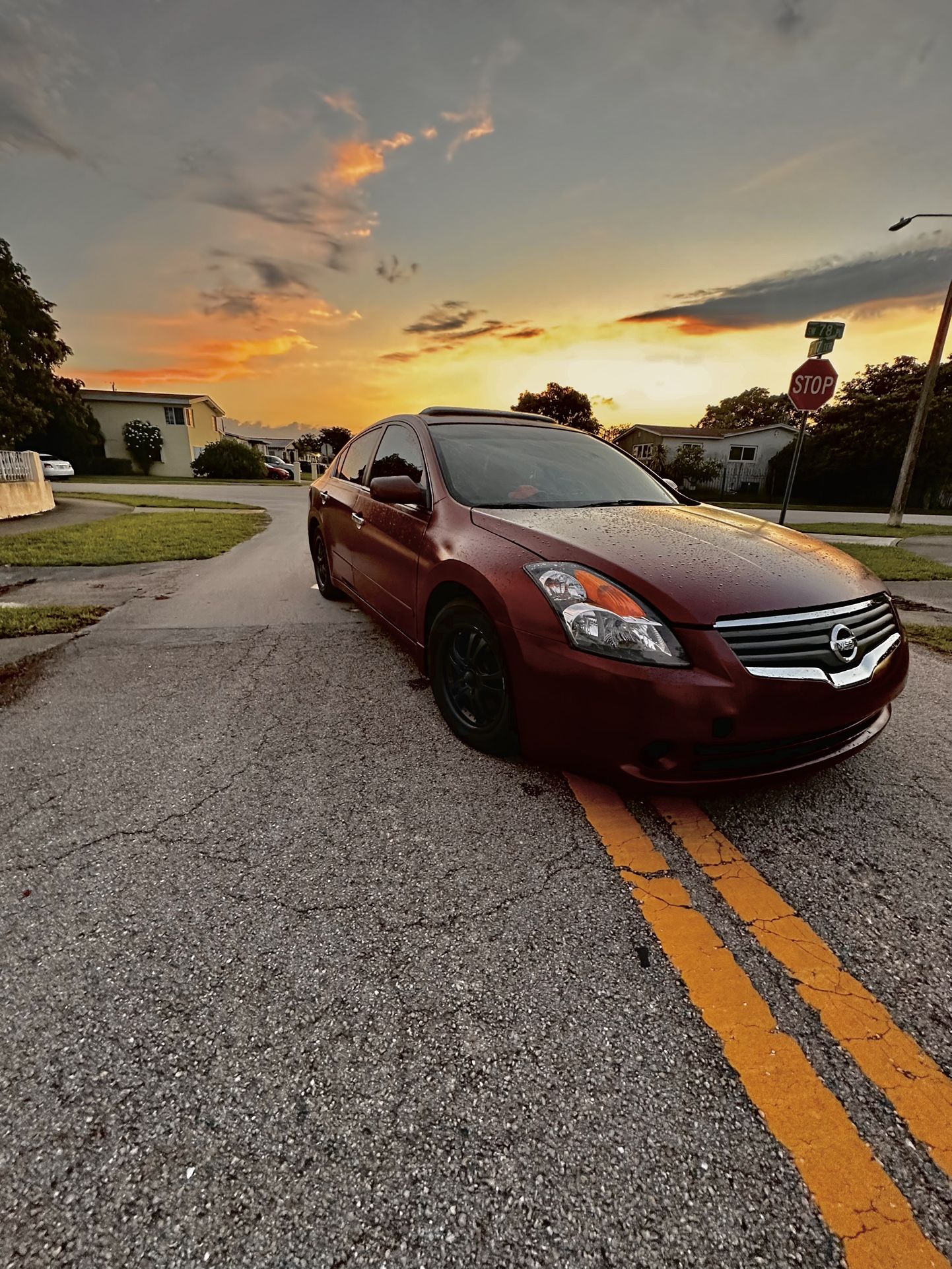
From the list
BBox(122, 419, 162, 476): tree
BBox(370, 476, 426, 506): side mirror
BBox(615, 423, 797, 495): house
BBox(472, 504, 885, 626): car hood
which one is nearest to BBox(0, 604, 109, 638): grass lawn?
BBox(370, 476, 426, 506): side mirror

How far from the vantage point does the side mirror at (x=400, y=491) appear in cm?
293

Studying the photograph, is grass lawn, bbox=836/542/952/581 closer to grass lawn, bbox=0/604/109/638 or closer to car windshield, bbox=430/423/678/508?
car windshield, bbox=430/423/678/508

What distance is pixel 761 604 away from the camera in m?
1.93

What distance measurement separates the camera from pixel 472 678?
258 cm

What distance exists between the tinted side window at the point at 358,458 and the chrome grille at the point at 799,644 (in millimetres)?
2984

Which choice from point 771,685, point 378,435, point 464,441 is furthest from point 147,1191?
point 378,435

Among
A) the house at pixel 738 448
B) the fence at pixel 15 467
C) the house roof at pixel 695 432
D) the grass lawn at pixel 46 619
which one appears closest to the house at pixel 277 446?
the house roof at pixel 695 432

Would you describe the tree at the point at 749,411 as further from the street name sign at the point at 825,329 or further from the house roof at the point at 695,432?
the street name sign at the point at 825,329

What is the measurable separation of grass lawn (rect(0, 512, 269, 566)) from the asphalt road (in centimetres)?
550

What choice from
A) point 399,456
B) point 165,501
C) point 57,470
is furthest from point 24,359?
point 399,456

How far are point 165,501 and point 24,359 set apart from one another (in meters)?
11.5

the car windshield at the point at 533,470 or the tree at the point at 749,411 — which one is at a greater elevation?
the tree at the point at 749,411

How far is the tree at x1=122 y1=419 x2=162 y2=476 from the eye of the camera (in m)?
37.6

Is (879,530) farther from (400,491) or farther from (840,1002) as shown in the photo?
(840,1002)
